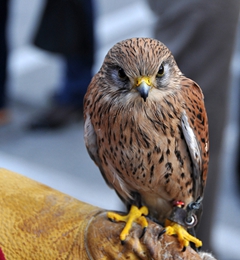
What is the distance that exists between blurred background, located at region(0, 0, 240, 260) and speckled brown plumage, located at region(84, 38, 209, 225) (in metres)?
1.19

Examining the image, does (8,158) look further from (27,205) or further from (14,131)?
(27,205)

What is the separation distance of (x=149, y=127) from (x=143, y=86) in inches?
8.1

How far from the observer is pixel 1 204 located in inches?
81.6

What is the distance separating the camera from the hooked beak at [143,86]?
1.86m

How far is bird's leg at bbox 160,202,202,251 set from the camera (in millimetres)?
2031

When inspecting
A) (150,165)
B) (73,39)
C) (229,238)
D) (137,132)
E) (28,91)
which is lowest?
Result: (229,238)

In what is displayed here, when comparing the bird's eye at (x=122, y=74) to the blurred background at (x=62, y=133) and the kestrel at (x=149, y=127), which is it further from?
the blurred background at (x=62, y=133)

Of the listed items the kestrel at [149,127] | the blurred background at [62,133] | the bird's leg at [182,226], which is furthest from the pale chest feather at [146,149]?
the blurred background at [62,133]

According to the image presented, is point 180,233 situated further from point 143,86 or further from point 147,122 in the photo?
point 143,86

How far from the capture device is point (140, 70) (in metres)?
1.92

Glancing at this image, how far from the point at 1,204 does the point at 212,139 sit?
155 cm

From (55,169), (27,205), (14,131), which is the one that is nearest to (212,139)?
(27,205)

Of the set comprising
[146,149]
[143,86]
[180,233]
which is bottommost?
[180,233]

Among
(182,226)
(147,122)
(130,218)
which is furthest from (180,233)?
(147,122)
